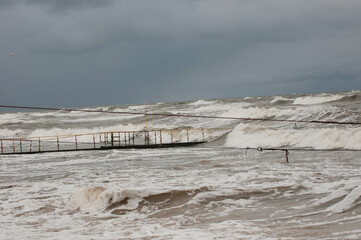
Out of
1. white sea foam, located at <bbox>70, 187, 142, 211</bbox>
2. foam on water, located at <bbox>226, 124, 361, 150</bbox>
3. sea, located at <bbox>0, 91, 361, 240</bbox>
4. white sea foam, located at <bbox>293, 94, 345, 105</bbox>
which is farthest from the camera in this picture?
white sea foam, located at <bbox>293, 94, 345, 105</bbox>

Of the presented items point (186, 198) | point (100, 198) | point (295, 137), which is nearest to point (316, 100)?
point (295, 137)

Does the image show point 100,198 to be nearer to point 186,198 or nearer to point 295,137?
point 186,198

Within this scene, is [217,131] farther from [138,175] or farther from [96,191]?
[96,191]

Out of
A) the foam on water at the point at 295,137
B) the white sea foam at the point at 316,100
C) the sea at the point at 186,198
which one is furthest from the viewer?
the white sea foam at the point at 316,100

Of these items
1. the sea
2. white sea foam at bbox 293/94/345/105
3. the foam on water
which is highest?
white sea foam at bbox 293/94/345/105

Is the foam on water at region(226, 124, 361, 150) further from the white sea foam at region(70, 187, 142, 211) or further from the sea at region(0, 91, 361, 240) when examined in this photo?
the white sea foam at region(70, 187, 142, 211)

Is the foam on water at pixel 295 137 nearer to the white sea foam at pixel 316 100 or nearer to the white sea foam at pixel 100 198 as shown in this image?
the white sea foam at pixel 100 198

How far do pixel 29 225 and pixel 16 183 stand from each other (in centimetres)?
560

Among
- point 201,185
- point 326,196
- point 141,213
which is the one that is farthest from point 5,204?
point 326,196

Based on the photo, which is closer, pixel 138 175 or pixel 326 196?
pixel 326 196

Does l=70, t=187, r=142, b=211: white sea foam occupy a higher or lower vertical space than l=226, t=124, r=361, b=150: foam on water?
lower

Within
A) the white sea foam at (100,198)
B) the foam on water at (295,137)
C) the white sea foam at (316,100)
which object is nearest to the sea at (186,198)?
the white sea foam at (100,198)

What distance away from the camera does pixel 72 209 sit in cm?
914

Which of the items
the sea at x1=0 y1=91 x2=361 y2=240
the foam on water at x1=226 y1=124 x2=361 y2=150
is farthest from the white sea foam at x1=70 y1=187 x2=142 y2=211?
the foam on water at x1=226 y1=124 x2=361 y2=150
